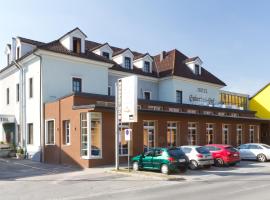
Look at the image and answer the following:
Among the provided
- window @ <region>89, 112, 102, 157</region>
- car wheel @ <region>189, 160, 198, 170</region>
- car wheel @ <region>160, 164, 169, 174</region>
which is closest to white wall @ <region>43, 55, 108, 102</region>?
window @ <region>89, 112, 102, 157</region>

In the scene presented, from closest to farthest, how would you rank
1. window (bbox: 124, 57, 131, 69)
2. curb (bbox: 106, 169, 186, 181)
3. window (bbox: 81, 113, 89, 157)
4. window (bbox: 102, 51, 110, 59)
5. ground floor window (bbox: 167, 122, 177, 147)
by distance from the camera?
curb (bbox: 106, 169, 186, 181) < window (bbox: 81, 113, 89, 157) < ground floor window (bbox: 167, 122, 177, 147) < window (bbox: 102, 51, 110, 59) < window (bbox: 124, 57, 131, 69)

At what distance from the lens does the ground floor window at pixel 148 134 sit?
2773cm

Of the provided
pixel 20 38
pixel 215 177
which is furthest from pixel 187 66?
pixel 215 177

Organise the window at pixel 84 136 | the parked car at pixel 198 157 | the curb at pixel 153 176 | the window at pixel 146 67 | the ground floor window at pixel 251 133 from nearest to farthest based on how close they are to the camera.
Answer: the curb at pixel 153 176
the parked car at pixel 198 157
the window at pixel 84 136
the ground floor window at pixel 251 133
the window at pixel 146 67

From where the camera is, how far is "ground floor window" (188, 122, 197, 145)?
3123 centimetres

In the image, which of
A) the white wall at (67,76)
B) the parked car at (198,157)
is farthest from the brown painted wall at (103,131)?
the parked car at (198,157)

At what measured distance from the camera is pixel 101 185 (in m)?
16.5

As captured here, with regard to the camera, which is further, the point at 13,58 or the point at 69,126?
the point at 13,58

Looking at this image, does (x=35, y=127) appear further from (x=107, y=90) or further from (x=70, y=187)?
(x=70, y=187)

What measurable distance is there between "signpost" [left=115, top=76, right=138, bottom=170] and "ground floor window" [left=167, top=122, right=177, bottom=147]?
28.3 ft

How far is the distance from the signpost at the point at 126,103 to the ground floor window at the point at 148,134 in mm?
6314

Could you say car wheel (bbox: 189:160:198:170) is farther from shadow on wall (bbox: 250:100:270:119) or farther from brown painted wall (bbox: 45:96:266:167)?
shadow on wall (bbox: 250:100:270:119)

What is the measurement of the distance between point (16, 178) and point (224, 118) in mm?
20969

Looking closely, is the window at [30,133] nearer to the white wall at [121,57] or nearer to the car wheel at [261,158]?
the white wall at [121,57]
